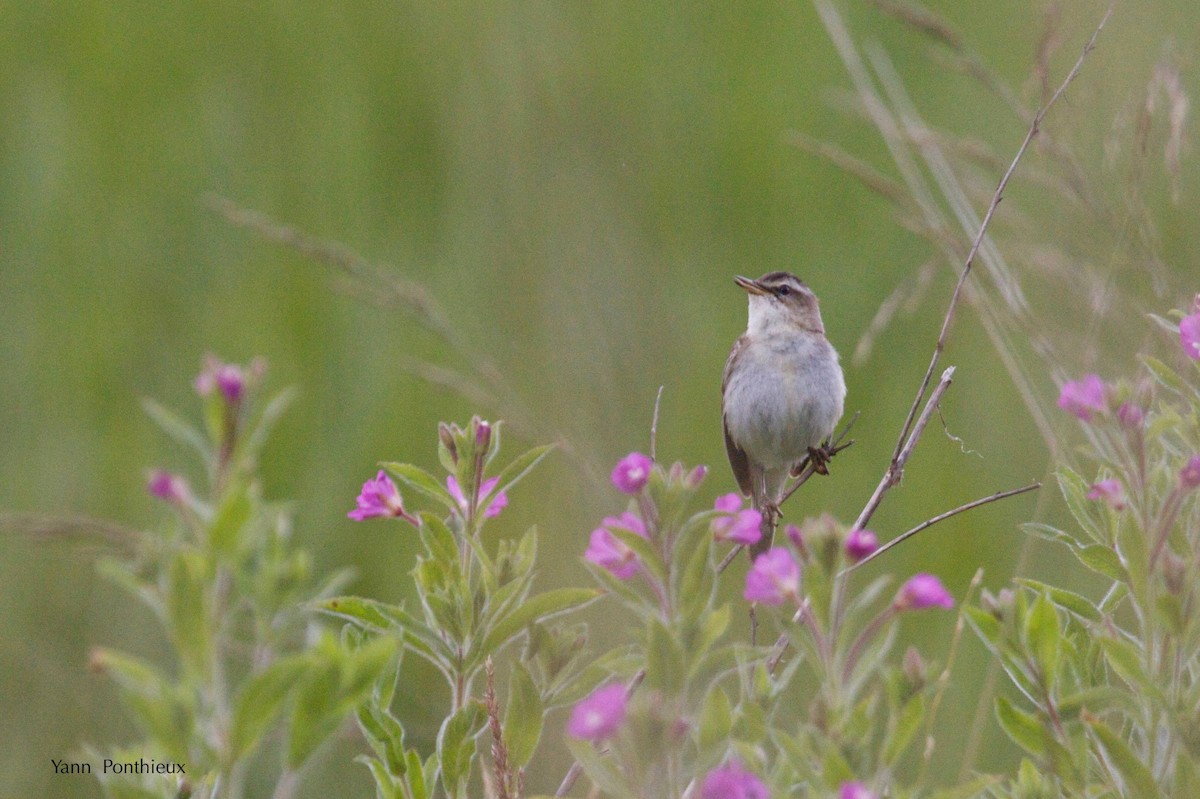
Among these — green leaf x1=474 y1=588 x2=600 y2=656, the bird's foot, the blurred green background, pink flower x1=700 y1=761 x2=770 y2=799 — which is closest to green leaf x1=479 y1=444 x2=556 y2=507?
green leaf x1=474 y1=588 x2=600 y2=656

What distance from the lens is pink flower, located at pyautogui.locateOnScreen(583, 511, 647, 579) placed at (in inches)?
48.4

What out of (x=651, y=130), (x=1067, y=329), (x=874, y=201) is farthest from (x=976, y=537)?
(x=651, y=130)

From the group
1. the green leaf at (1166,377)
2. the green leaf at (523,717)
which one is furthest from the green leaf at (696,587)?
the green leaf at (1166,377)

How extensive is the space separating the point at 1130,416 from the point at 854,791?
0.51 meters

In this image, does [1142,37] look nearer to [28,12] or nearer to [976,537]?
[976,537]

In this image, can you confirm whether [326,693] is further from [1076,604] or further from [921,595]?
[1076,604]

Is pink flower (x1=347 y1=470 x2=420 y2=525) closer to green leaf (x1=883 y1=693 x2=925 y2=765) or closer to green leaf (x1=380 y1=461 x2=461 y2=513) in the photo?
green leaf (x1=380 y1=461 x2=461 y2=513)

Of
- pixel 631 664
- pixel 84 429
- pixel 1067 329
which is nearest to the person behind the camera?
pixel 631 664

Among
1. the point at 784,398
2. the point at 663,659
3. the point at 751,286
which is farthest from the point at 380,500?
the point at 751,286

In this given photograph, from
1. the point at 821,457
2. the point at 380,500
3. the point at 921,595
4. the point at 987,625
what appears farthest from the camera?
the point at 821,457

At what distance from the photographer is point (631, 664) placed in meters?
1.25

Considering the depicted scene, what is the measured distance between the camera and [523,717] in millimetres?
1386

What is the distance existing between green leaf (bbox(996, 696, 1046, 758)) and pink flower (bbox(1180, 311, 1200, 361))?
20.1 inches

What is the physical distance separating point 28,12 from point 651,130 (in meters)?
2.16
